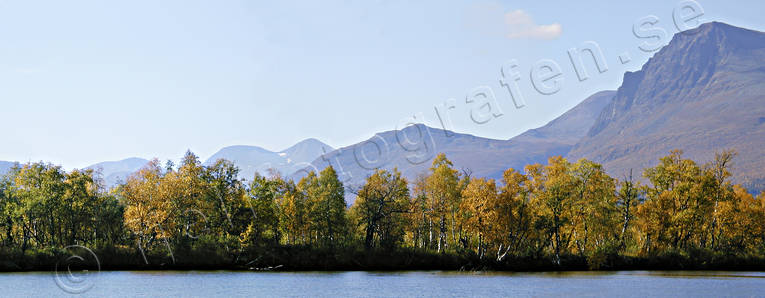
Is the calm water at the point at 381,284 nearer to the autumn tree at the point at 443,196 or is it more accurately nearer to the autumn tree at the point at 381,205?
the autumn tree at the point at 381,205

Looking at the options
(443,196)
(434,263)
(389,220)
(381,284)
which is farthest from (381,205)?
(381,284)

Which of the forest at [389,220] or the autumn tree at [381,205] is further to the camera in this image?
the autumn tree at [381,205]

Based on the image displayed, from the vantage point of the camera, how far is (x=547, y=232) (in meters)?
78.9

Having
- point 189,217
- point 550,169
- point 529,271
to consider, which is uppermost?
point 550,169

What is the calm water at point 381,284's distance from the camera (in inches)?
2141

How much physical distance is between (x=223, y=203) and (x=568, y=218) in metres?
38.0

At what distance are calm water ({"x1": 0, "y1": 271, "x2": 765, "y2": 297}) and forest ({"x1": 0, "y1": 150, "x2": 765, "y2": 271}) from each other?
5.53m

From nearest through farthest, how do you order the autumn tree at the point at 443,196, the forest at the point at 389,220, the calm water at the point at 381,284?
the calm water at the point at 381,284 < the forest at the point at 389,220 < the autumn tree at the point at 443,196

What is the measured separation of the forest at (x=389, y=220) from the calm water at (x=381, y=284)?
553cm

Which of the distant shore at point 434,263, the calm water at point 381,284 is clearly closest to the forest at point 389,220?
the distant shore at point 434,263

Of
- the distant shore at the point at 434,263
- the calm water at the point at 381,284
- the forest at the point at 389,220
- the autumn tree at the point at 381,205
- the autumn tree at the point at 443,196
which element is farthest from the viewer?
the autumn tree at the point at 443,196

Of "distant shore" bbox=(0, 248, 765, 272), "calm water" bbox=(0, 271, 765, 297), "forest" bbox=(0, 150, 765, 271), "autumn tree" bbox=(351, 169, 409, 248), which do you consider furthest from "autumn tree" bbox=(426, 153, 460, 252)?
"calm water" bbox=(0, 271, 765, 297)

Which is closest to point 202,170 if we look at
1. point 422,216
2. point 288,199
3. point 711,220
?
point 288,199

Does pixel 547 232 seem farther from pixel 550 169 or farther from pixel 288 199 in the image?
pixel 288 199
